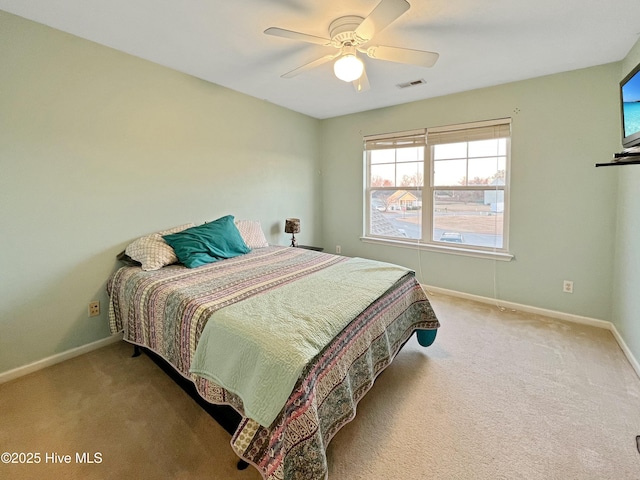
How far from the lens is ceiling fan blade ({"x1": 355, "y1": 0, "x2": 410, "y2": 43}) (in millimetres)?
1424

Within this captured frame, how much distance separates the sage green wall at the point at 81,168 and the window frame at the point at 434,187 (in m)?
1.99

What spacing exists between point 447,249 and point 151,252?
314cm

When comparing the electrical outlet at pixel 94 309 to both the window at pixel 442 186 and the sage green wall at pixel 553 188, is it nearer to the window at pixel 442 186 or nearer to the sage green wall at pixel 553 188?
the window at pixel 442 186

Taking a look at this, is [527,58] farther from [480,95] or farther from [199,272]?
[199,272]

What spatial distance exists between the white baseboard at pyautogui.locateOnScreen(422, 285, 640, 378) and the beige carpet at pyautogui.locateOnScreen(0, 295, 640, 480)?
0.21 ft

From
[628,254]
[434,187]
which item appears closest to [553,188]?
[628,254]

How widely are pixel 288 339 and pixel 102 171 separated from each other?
2163mm

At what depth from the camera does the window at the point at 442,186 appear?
125 inches

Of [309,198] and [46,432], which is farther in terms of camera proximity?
[309,198]

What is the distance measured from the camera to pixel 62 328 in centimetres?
223

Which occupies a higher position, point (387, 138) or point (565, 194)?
point (387, 138)

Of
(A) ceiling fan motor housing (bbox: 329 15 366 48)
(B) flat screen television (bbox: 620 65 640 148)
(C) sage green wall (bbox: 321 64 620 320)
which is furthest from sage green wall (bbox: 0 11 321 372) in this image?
(B) flat screen television (bbox: 620 65 640 148)

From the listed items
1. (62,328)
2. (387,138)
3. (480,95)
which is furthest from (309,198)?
(62,328)

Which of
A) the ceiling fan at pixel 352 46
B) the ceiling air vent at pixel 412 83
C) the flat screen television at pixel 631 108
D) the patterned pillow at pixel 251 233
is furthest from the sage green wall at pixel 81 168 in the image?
the flat screen television at pixel 631 108
